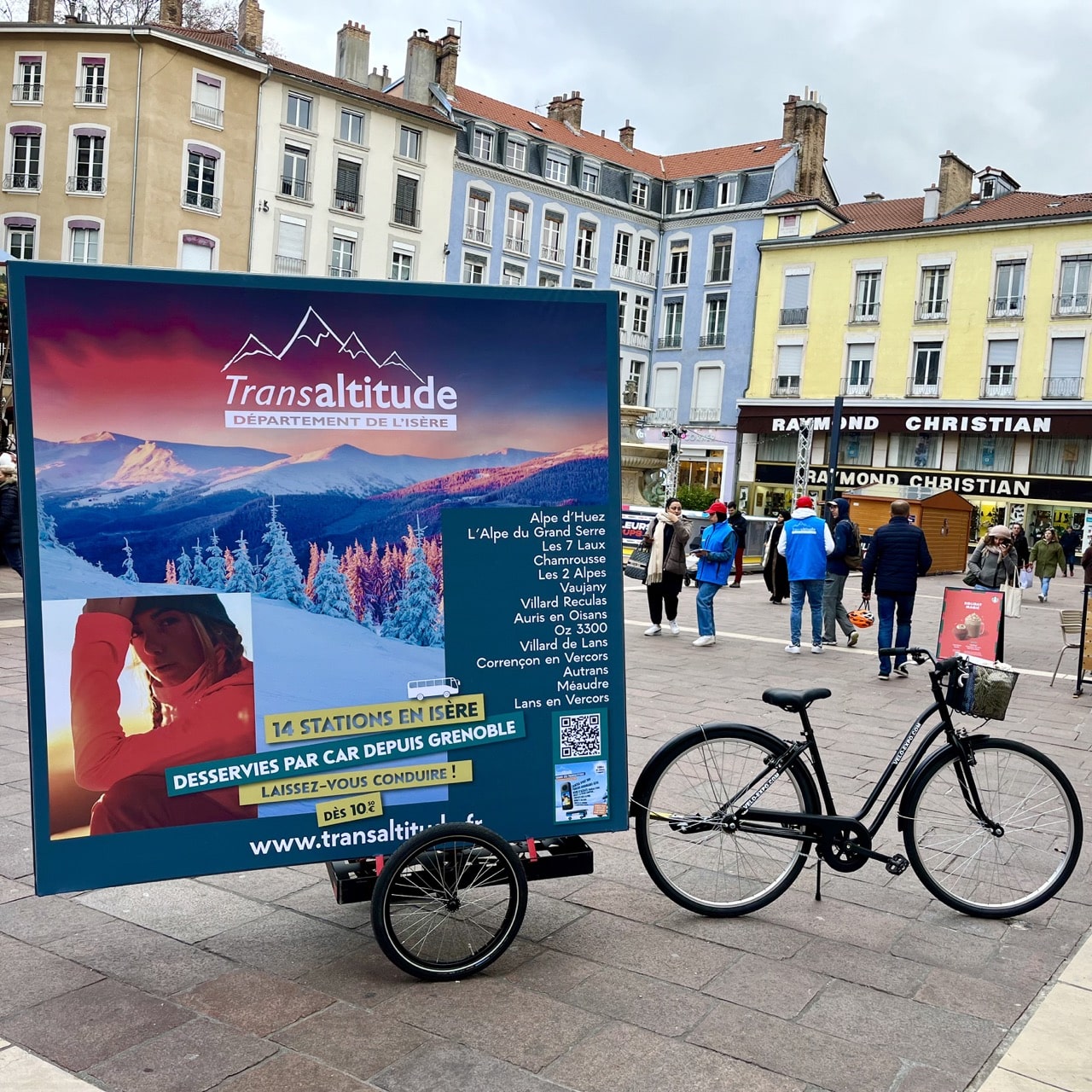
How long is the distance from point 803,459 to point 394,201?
22.2 meters

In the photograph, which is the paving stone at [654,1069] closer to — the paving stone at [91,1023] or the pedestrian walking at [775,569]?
the paving stone at [91,1023]

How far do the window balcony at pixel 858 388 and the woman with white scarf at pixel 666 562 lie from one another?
35.0m

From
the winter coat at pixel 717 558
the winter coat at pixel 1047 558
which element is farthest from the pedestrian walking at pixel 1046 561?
the winter coat at pixel 717 558

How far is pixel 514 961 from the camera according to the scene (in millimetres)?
3807

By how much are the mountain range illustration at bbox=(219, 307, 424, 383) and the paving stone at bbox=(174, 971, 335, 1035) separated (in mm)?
1878

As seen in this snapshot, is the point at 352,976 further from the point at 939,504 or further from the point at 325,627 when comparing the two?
the point at 939,504

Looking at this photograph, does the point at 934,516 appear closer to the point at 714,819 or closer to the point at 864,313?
the point at 864,313

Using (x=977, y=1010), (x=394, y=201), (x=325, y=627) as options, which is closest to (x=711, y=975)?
(x=977, y=1010)

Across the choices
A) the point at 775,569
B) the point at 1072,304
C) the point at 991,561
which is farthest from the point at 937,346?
the point at 991,561

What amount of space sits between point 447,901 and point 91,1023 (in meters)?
1.10

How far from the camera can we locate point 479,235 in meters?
46.8

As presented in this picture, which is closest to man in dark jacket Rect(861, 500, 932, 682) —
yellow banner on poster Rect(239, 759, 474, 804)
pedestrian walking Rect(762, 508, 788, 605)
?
pedestrian walking Rect(762, 508, 788, 605)

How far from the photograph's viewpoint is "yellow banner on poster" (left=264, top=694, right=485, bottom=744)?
11.6 feet

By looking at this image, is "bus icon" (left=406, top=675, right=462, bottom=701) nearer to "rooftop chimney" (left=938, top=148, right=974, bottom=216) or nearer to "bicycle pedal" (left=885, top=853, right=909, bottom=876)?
"bicycle pedal" (left=885, top=853, right=909, bottom=876)
